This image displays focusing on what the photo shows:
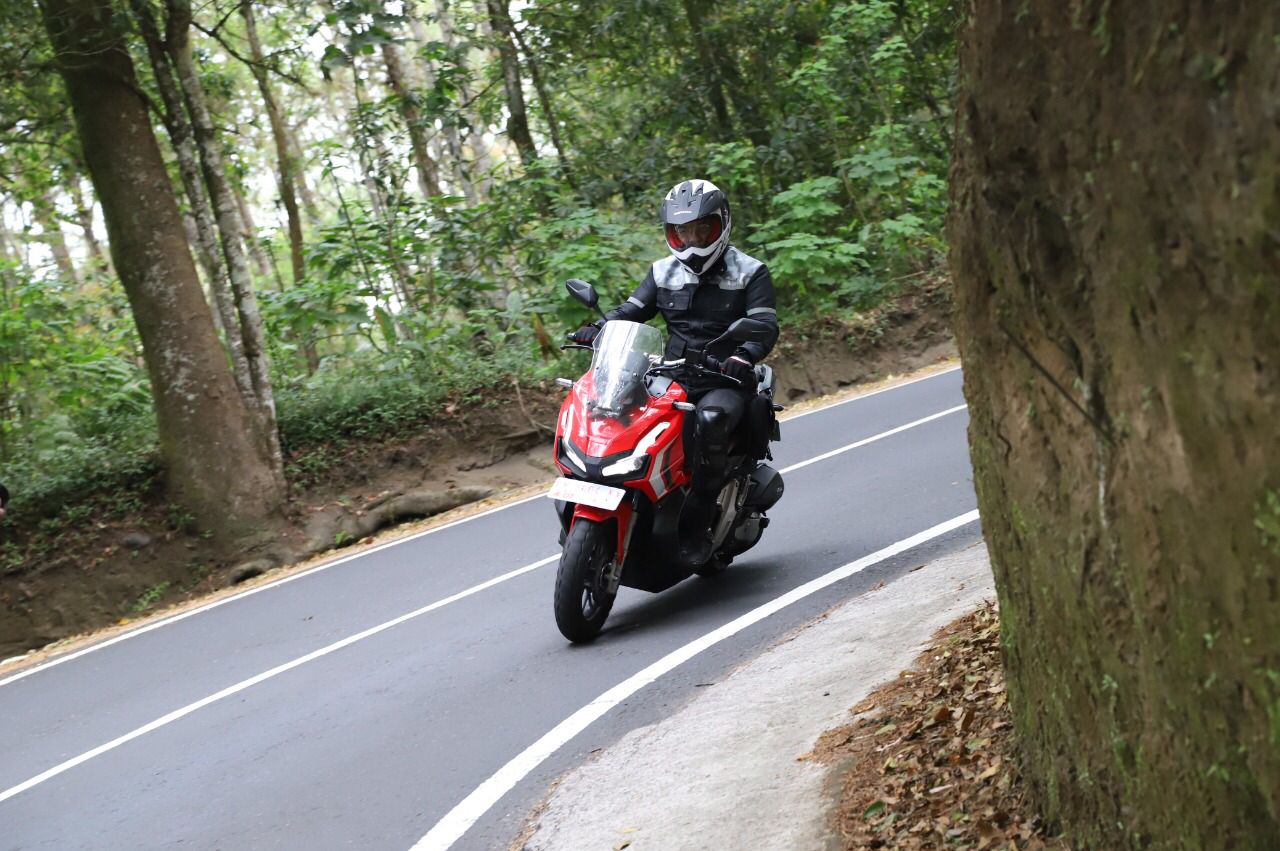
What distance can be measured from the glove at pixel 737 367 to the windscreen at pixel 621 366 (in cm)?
48

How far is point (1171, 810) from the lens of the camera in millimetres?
3293

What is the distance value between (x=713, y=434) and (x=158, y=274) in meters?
8.78

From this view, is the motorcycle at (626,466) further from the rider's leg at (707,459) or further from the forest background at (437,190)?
the forest background at (437,190)

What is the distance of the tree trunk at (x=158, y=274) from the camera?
48.6 ft

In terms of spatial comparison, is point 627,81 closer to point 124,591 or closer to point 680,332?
point 124,591

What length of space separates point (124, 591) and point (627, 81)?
15708 mm

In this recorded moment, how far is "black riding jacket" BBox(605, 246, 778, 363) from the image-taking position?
873cm

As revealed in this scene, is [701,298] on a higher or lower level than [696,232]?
lower

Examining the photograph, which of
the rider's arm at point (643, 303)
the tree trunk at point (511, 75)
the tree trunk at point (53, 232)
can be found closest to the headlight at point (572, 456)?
the rider's arm at point (643, 303)

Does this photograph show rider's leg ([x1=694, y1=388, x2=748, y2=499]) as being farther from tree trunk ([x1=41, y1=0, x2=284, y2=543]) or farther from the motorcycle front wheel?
tree trunk ([x1=41, y1=0, x2=284, y2=543])

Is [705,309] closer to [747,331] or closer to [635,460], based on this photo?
[747,331]

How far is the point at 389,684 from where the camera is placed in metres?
8.45

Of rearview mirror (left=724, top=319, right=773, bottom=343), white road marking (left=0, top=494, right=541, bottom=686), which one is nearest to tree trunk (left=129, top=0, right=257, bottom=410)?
white road marking (left=0, top=494, right=541, bottom=686)

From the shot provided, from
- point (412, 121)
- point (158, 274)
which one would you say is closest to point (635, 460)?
point (158, 274)
